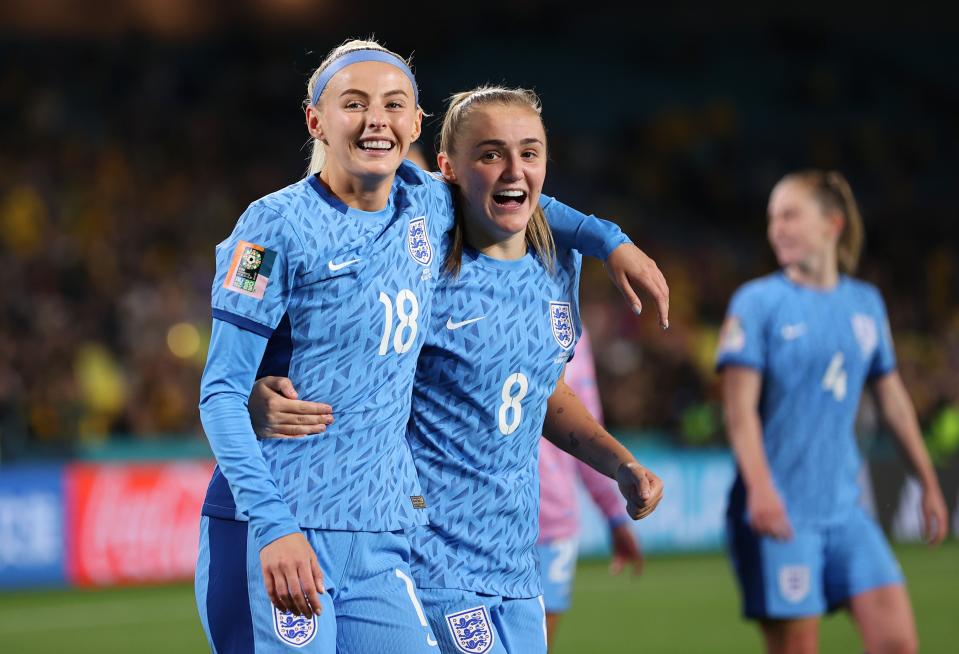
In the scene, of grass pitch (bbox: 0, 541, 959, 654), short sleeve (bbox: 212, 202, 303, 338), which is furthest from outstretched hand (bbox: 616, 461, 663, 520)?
grass pitch (bbox: 0, 541, 959, 654)

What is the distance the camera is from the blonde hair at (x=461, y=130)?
389 cm

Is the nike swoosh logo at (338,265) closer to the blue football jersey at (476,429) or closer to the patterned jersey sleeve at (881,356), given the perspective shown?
the blue football jersey at (476,429)

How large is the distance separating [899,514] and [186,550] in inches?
295

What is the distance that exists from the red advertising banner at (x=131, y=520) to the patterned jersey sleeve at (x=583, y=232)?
755 cm

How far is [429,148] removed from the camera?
20766 mm

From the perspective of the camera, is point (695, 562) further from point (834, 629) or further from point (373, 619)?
point (373, 619)

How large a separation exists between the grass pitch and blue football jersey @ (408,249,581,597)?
5342 mm

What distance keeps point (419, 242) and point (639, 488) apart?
2.89 ft

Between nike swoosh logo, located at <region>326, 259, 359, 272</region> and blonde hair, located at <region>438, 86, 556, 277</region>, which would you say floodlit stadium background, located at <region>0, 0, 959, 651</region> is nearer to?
blonde hair, located at <region>438, 86, 556, 277</region>

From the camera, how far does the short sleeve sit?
10.9 feet

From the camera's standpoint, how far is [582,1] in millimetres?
29094

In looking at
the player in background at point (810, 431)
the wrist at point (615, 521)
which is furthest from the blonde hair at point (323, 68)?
the player in background at point (810, 431)

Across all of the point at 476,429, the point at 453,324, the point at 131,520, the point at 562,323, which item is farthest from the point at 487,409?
the point at 131,520

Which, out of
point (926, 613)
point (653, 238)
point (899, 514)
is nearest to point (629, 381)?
point (899, 514)
